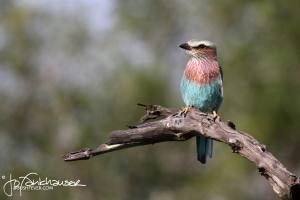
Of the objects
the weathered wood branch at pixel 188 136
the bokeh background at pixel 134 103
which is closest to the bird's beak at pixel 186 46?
the weathered wood branch at pixel 188 136

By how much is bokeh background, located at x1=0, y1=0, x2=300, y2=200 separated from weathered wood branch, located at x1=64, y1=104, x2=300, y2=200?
8382mm

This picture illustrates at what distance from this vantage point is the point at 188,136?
6.80 metres

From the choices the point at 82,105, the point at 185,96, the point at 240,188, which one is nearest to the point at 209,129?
the point at 185,96

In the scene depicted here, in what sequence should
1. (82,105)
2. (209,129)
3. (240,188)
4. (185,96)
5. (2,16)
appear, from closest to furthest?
(209,129) < (185,96) < (240,188) < (82,105) < (2,16)

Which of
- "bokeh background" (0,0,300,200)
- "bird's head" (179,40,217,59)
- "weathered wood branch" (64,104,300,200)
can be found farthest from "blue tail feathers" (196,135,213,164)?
"bokeh background" (0,0,300,200)

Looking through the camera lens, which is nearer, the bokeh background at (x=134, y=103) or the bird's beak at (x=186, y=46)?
the bird's beak at (x=186, y=46)

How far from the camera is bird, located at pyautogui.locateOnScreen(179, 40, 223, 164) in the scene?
8062 millimetres

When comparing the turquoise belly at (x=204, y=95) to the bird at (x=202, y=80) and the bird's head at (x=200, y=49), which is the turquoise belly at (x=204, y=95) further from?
the bird's head at (x=200, y=49)

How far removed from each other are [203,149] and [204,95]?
513mm

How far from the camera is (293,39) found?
58.7 ft

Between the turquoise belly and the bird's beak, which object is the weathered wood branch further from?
the bird's beak

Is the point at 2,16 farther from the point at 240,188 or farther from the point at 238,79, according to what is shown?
the point at 240,188

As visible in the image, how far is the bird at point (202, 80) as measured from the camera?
8062mm

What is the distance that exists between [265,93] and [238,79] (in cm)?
94
